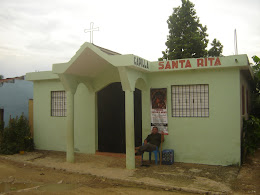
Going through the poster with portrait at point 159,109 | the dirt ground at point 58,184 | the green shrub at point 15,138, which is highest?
the poster with portrait at point 159,109

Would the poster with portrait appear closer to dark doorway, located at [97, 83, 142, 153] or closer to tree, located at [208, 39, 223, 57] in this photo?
dark doorway, located at [97, 83, 142, 153]

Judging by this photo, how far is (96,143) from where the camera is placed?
10680mm

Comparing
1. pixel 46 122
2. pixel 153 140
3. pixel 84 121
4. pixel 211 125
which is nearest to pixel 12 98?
pixel 46 122

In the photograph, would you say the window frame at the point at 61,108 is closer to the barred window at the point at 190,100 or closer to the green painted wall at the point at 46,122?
the green painted wall at the point at 46,122

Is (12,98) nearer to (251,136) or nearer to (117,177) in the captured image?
(117,177)

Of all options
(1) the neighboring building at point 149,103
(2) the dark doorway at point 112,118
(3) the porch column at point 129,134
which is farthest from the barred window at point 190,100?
(3) the porch column at point 129,134

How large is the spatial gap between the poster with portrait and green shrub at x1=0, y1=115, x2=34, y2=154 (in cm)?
561

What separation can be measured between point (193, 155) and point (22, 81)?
10977mm

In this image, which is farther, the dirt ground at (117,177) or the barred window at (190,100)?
the barred window at (190,100)

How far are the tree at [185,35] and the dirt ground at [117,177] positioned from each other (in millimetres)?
13528

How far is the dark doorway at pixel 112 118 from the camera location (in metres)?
10.4

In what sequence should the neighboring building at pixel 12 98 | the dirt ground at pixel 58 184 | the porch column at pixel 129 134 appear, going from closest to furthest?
the dirt ground at pixel 58 184 → the porch column at pixel 129 134 → the neighboring building at pixel 12 98

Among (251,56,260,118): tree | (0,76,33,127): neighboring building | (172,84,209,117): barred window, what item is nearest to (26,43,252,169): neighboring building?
(172,84,209,117): barred window

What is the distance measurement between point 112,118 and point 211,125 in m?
3.87
